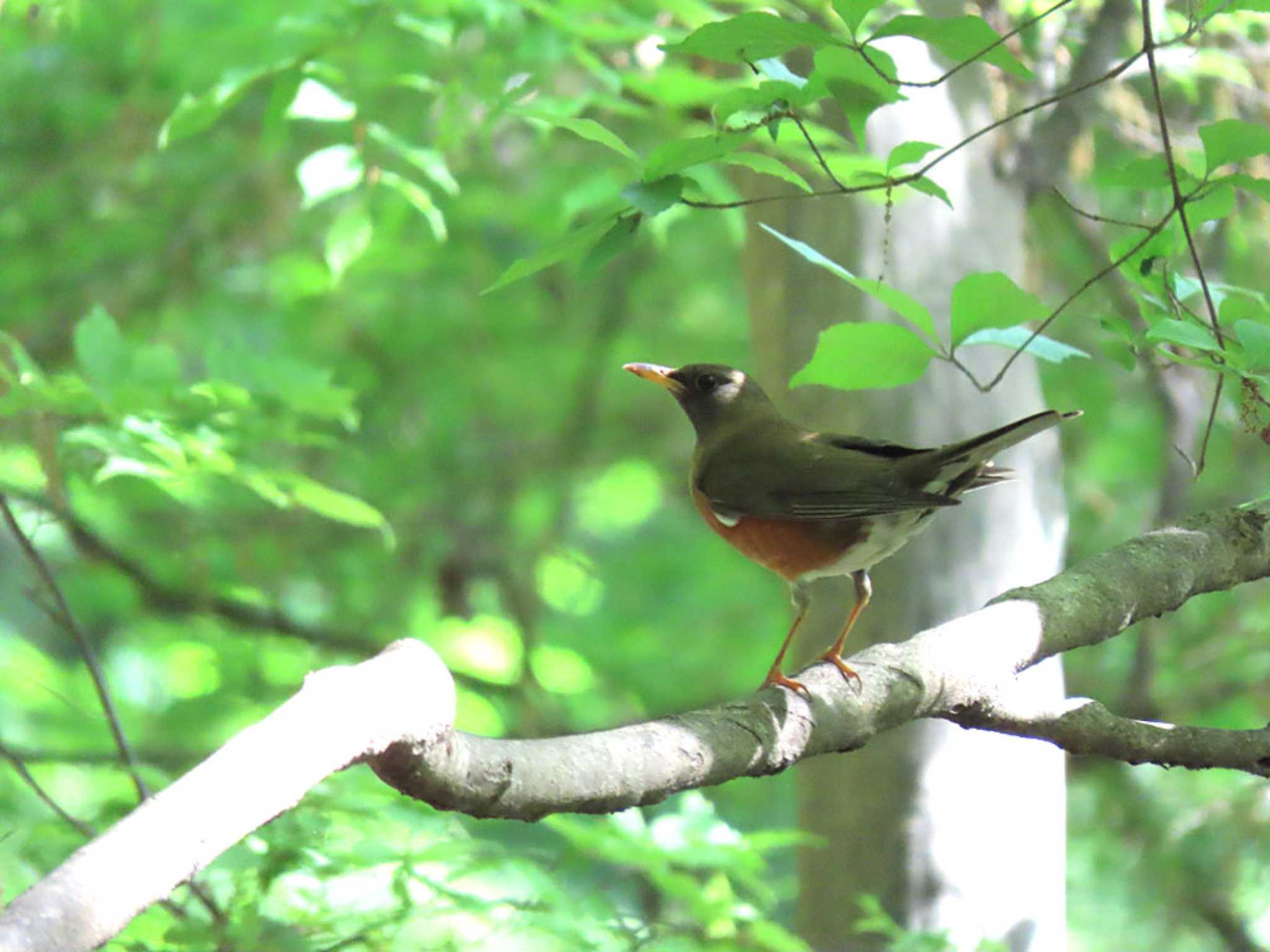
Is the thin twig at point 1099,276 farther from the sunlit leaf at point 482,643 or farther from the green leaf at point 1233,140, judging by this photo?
the sunlit leaf at point 482,643

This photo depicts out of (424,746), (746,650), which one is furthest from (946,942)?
(746,650)

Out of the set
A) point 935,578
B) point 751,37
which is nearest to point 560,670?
point 935,578

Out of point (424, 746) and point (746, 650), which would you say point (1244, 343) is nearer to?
point (424, 746)

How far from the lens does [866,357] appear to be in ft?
7.01

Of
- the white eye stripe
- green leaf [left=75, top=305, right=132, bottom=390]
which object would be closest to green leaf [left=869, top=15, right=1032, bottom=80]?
the white eye stripe

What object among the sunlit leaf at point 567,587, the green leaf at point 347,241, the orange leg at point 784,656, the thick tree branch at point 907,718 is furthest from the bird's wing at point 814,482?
the sunlit leaf at point 567,587

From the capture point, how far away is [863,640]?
14.5ft

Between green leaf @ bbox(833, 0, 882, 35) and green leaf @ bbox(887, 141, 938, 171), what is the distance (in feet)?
0.61

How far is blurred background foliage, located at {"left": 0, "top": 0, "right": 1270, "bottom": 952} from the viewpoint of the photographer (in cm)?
328

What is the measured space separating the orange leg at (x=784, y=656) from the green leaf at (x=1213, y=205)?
104 centimetres

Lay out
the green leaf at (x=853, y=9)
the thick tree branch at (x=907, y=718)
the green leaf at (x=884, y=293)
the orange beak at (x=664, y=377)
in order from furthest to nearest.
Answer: the orange beak at (x=664, y=377)
the green leaf at (x=884, y=293)
the green leaf at (x=853, y=9)
the thick tree branch at (x=907, y=718)

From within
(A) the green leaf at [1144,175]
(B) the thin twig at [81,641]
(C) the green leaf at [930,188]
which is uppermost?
(A) the green leaf at [1144,175]

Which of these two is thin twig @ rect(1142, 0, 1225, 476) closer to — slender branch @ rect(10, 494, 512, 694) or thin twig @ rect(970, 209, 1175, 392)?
thin twig @ rect(970, 209, 1175, 392)

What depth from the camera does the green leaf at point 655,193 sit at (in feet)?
6.06
